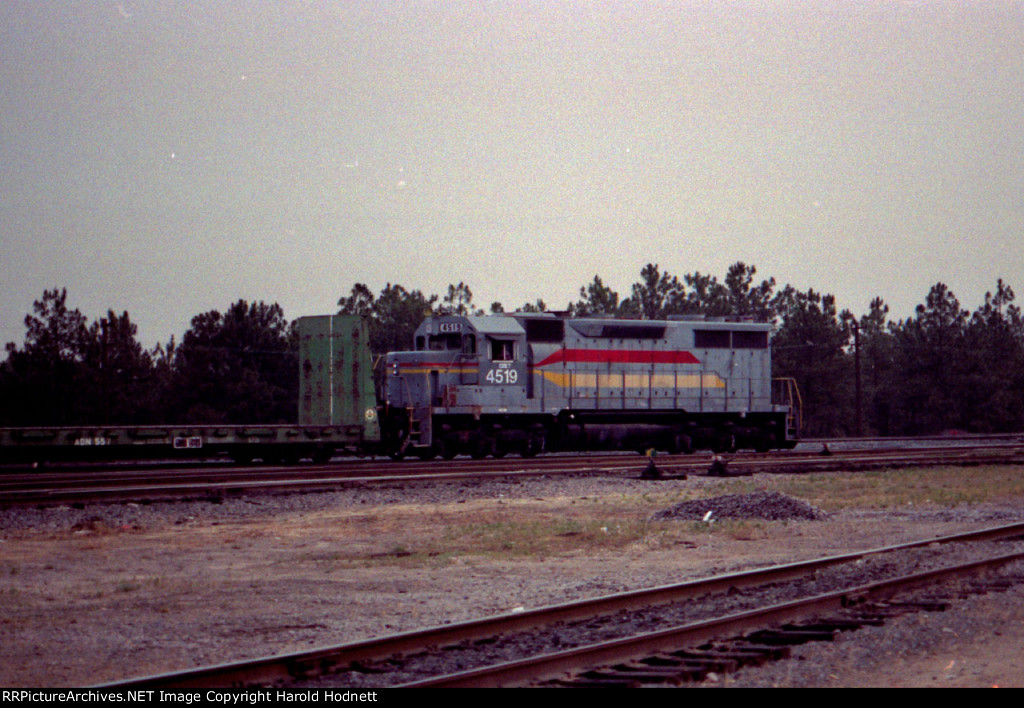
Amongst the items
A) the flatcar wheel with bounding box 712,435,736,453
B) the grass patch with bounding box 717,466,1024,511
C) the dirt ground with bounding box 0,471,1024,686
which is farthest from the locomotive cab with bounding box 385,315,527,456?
the dirt ground with bounding box 0,471,1024,686

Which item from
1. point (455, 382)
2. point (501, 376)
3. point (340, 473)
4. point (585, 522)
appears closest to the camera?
point (585, 522)

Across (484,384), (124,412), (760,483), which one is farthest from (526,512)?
(124,412)

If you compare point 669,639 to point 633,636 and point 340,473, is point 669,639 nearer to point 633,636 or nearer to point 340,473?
point 633,636

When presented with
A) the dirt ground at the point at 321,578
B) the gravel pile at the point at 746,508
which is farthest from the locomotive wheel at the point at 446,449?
the gravel pile at the point at 746,508

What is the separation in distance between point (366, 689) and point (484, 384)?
21.9 metres

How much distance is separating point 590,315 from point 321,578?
66.1 ft

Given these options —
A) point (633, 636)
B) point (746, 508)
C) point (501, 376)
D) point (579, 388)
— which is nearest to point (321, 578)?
point (633, 636)

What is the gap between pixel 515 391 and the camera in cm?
2792

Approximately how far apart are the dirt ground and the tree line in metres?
15.3

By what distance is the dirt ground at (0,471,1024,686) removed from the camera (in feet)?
23.1

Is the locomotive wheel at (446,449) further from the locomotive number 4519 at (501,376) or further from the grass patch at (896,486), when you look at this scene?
the grass patch at (896,486)

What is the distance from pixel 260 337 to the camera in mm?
53250

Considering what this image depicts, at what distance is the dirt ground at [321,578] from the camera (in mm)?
7027

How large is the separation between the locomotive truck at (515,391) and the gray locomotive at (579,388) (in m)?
0.03
